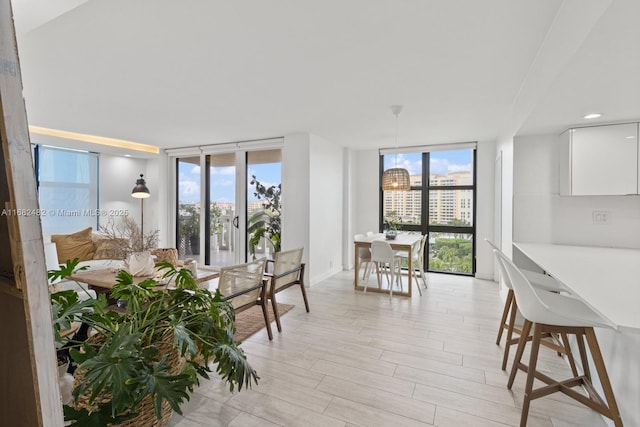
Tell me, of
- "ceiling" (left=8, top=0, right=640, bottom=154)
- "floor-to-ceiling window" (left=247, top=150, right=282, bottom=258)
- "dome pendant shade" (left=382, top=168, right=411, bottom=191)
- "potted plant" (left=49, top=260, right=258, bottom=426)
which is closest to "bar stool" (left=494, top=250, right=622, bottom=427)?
"ceiling" (left=8, top=0, right=640, bottom=154)

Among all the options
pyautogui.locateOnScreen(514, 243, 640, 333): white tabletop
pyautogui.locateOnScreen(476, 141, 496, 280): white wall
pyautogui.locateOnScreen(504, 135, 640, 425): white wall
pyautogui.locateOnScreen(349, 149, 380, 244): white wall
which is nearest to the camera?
pyautogui.locateOnScreen(514, 243, 640, 333): white tabletop

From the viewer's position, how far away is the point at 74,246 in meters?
4.29

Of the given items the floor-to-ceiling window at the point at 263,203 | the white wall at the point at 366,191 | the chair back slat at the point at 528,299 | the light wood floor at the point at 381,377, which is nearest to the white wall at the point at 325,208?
the white wall at the point at 366,191

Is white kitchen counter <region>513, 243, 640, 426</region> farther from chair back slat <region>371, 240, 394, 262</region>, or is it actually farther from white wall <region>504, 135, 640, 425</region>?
chair back slat <region>371, 240, 394, 262</region>

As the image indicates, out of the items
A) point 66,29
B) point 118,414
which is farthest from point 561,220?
point 66,29

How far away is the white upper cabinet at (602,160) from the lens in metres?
2.57

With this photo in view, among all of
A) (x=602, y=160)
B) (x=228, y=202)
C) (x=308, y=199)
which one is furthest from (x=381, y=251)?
(x=228, y=202)

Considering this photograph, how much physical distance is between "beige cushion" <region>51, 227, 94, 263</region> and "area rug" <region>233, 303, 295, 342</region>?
2.68 m

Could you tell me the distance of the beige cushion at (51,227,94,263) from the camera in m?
4.20

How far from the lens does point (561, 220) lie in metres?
3.00

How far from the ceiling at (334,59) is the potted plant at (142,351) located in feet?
4.75

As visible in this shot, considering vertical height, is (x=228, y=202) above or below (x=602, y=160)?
below

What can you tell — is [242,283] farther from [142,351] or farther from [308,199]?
[308,199]

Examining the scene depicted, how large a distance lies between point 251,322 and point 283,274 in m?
0.67
